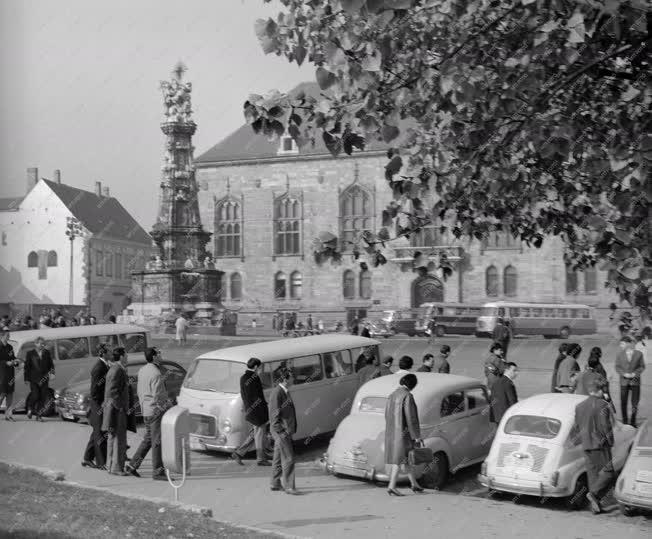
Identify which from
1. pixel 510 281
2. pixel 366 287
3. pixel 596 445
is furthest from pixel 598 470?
pixel 366 287

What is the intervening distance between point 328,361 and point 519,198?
4784 millimetres

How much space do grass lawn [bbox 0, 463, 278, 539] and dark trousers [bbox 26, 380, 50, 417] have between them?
6642 mm

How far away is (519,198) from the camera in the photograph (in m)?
12.6

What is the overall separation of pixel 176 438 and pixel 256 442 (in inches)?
125

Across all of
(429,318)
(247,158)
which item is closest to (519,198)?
(429,318)

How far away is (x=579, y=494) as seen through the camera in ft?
34.8

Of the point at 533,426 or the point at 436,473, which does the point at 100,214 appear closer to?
the point at 436,473

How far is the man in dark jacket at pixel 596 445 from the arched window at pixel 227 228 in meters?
55.7

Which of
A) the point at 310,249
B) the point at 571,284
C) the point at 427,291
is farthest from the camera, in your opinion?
the point at 310,249

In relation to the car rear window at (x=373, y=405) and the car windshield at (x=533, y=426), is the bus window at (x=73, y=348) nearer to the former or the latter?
the car rear window at (x=373, y=405)

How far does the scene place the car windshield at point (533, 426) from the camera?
10938 millimetres

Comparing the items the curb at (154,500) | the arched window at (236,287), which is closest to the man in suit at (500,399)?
the curb at (154,500)

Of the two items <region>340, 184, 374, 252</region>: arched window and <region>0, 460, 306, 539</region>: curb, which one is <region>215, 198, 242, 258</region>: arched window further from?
<region>0, 460, 306, 539</region>: curb

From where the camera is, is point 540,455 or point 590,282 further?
point 590,282
